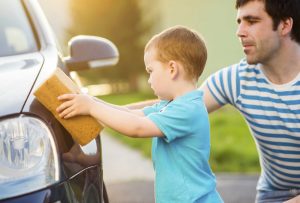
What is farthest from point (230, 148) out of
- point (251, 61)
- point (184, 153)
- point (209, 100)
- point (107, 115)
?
point (107, 115)

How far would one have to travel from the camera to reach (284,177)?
11.8ft

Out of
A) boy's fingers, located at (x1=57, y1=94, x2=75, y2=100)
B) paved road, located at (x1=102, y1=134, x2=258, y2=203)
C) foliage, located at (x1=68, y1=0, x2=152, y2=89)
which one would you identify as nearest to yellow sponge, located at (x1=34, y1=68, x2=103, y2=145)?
boy's fingers, located at (x1=57, y1=94, x2=75, y2=100)

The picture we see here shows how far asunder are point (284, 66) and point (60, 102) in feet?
4.46

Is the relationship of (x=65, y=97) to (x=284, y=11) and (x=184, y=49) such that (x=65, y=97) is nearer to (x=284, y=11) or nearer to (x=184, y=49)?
(x=184, y=49)

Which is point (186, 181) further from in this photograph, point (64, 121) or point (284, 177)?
point (284, 177)

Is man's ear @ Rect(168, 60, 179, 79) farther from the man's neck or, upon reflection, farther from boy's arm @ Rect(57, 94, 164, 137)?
the man's neck

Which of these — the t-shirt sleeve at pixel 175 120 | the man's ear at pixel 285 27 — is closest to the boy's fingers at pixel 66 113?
the t-shirt sleeve at pixel 175 120

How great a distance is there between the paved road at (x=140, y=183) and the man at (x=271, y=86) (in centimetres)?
215

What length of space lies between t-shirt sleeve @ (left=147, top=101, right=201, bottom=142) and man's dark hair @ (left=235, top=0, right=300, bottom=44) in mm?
1091

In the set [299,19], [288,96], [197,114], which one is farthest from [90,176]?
[299,19]

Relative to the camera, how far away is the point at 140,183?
666 cm

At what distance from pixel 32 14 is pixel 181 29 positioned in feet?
4.02

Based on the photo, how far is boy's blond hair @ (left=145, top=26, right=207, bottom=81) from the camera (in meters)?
2.66

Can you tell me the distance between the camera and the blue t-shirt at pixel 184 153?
2645mm
